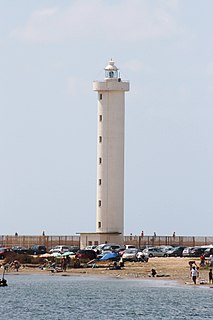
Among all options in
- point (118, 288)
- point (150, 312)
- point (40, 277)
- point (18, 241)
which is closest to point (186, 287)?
point (118, 288)

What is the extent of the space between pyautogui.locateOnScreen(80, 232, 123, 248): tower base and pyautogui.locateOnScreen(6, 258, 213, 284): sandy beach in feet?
41.2

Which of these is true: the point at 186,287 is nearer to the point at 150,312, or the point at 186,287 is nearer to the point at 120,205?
the point at 150,312

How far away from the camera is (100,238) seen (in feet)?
341

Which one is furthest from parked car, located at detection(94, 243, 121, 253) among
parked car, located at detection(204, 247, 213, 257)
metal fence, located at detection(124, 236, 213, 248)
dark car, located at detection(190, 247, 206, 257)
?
metal fence, located at detection(124, 236, 213, 248)

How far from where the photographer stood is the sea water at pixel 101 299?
5684 centimetres

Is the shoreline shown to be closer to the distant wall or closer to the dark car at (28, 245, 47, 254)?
the dark car at (28, 245, 47, 254)

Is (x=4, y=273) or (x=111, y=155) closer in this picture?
(x=4, y=273)

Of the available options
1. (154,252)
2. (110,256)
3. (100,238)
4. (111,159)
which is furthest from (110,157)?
(110,256)

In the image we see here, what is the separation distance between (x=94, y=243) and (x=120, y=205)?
430 centimetres

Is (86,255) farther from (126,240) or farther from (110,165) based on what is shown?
(126,240)

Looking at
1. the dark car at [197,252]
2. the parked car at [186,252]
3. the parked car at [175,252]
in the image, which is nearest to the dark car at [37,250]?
the parked car at [175,252]

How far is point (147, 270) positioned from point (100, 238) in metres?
22.2

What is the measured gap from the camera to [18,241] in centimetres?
11956

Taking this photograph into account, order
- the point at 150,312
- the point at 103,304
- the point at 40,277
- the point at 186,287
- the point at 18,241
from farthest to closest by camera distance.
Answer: the point at 18,241 → the point at 40,277 → the point at 186,287 → the point at 103,304 → the point at 150,312
